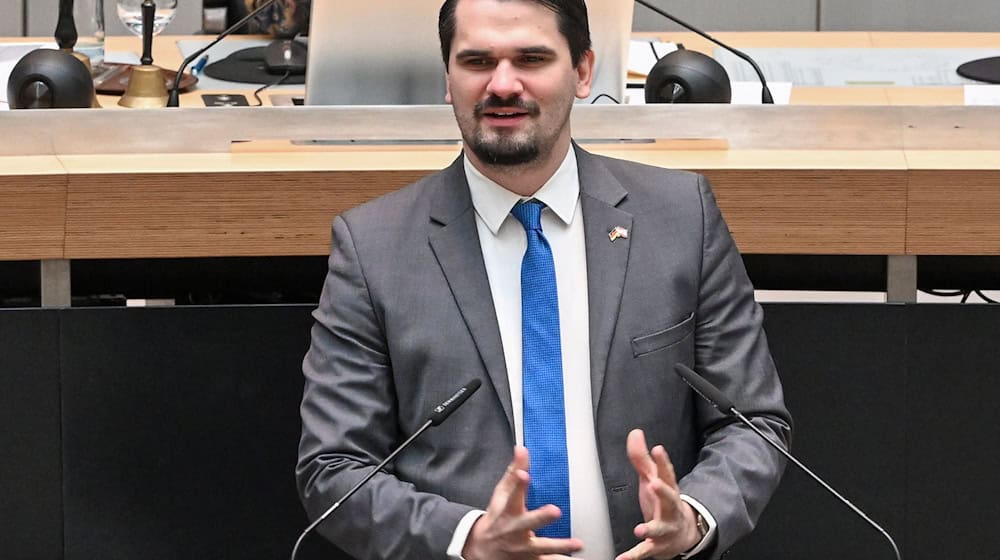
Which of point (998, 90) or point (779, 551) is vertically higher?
point (998, 90)

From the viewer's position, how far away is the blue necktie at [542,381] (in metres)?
1.58

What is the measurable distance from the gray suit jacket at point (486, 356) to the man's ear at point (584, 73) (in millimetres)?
98

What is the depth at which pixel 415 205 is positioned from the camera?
1675 mm

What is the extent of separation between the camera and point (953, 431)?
6.76ft

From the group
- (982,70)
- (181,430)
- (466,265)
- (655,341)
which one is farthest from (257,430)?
(982,70)

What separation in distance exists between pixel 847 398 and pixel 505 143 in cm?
71

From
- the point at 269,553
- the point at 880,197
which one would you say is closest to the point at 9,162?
the point at 269,553

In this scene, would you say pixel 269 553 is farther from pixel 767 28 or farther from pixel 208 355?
pixel 767 28

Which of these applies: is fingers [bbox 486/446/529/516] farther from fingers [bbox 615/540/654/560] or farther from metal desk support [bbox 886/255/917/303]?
metal desk support [bbox 886/255/917/303]

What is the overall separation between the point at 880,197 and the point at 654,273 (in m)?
0.46

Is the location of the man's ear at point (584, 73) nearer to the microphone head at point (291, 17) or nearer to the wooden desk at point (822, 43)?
the wooden desk at point (822, 43)

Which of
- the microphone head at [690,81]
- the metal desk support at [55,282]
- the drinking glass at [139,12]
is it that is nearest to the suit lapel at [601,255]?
the microphone head at [690,81]

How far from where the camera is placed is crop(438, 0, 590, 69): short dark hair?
5.22ft

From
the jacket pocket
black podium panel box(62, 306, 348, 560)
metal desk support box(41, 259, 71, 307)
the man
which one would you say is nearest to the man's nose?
the man
